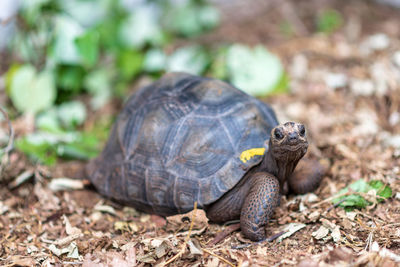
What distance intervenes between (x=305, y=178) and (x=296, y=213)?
14.4 inches

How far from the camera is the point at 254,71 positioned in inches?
216

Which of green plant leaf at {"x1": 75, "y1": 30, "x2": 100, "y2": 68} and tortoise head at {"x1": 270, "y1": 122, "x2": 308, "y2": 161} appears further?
green plant leaf at {"x1": 75, "y1": 30, "x2": 100, "y2": 68}

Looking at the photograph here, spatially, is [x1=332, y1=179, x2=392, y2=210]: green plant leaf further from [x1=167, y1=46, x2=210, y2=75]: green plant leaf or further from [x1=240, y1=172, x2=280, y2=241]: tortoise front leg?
[x1=167, y1=46, x2=210, y2=75]: green plant leaf

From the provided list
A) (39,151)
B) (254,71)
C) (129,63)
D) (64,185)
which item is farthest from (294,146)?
(129,63)

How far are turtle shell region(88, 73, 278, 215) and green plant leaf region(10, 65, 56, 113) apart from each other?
69.3 inches

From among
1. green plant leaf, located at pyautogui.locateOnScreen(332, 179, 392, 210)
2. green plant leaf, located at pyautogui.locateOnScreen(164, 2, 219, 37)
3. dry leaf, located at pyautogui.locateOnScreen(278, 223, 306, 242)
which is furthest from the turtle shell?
green plant leaf, located at pyautogui.locateOnScreen(164, 2, 219, 37)

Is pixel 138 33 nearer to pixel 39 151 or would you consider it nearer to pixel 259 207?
pixel 39 151

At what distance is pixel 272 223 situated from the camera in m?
3.33

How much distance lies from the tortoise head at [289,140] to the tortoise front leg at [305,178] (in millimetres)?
533

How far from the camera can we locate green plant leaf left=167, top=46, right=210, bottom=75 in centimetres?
568

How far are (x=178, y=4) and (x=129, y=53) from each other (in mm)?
2079

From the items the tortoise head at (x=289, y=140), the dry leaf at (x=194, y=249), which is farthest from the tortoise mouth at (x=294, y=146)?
the dry leaf at (x=194, y=249)

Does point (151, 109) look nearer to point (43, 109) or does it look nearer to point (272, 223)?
point (272, 223)

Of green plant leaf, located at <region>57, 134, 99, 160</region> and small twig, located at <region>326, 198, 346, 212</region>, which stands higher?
small twig, located at <region>326, 198, 346, 212</region>
